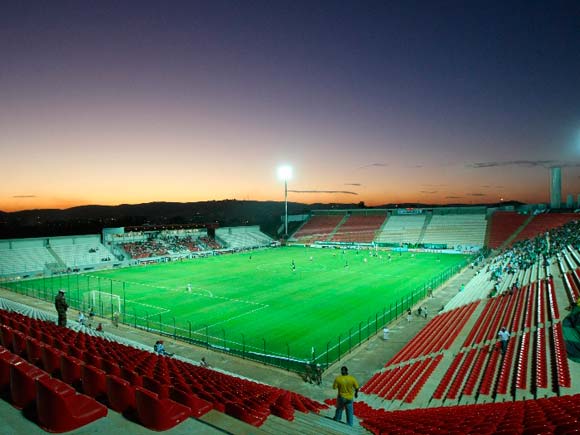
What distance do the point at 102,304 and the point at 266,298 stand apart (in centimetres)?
1446

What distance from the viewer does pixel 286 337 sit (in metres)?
25.8

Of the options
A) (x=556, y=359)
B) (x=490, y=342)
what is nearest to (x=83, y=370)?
(x=556, y=359)

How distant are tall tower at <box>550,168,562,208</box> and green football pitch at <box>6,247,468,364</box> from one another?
32.3 meters

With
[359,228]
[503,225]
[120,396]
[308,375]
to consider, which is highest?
[120,396]

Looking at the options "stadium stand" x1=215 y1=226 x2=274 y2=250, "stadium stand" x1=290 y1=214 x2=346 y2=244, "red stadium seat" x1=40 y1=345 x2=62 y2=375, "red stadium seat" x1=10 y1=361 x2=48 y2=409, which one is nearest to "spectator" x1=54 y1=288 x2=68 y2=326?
"red stadium seat" x1=40 y1=345 x2=62 y2=375

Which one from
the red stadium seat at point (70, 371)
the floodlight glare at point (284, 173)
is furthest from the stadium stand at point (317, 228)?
the red stadium seat at point (70, 371)

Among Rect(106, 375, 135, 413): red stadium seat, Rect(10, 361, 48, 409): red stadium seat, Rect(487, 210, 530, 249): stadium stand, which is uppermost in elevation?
Rect(10, 361, 48, 409): red stadium seat

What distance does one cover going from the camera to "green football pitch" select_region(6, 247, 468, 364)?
25.5 metres

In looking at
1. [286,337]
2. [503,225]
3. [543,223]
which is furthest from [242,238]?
[286,337]

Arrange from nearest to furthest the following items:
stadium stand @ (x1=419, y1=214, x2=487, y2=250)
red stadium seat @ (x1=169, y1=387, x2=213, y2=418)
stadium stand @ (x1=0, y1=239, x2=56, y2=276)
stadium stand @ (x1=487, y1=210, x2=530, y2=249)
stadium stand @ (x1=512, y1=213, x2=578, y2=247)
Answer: red stadium seat @ (x1=169, y1=387, x2=213, y2=418) < stadium stand @ (x1=0, y1=239, x2=56, y2=276) < stadium stand @ (x1=512, y1=213, x2=578, y2=247) < stadium stand @ (x1=487, y1=210, x2=530, y2=249) < stadium stand @ (x1=419, y1=214, x2=487, y2=250)

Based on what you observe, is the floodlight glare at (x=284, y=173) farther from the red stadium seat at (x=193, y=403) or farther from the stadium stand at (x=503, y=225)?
the red stadium seat at (x=193, y=403)

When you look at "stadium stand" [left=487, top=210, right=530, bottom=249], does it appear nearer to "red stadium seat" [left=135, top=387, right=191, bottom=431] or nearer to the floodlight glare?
the floodlight glare

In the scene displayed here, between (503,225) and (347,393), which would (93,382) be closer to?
(347,393)

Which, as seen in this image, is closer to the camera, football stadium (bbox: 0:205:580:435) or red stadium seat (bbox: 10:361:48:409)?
red stadium seat (bbox: 10:361:48:409)
